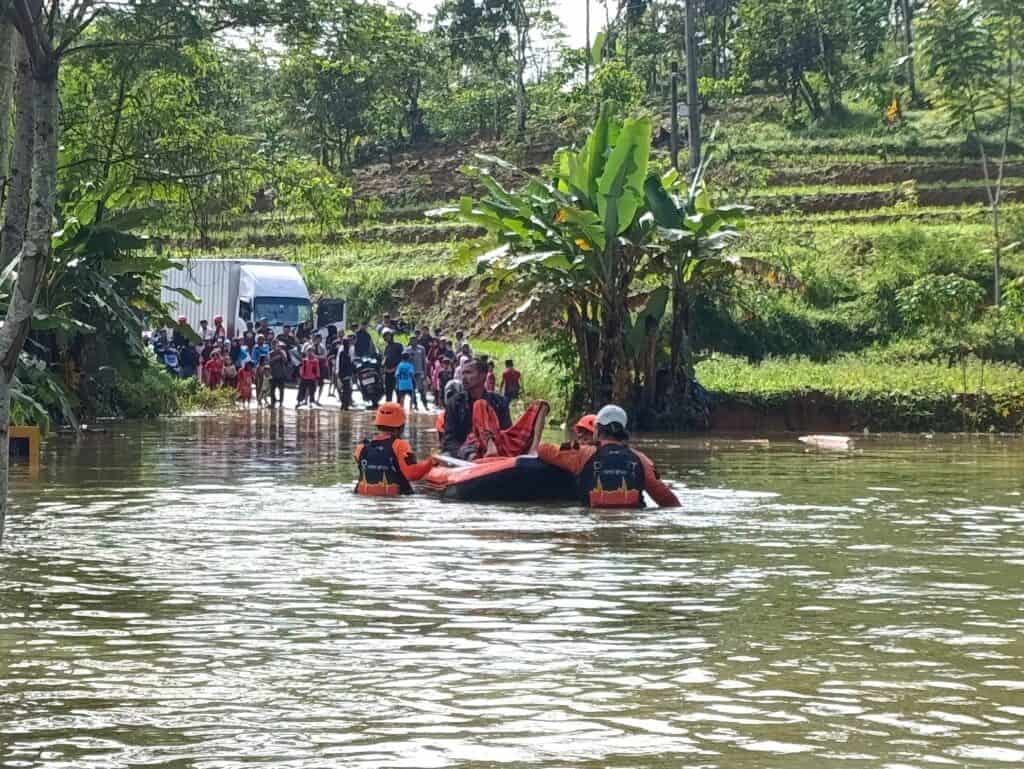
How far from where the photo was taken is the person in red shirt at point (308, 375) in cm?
3881

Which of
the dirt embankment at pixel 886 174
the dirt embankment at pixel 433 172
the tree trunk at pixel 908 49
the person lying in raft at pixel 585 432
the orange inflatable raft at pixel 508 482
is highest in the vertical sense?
the tree trunk at pixel 908 49

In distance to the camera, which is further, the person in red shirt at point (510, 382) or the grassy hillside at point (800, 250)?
the grassy hillside at point (800, 250)

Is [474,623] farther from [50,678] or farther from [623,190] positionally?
[623,190]

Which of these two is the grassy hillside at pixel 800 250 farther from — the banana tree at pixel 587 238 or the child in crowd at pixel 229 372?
the child in crowd at pixel 229 372

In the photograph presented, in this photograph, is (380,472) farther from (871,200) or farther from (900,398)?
(871,200)

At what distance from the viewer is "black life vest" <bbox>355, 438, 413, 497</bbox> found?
18703 millimetres

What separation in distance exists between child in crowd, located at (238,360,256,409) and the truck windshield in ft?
38.5

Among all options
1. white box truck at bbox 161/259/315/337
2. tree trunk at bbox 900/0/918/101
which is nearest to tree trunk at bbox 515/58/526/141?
tree trunk at bbox 900/0/918/101

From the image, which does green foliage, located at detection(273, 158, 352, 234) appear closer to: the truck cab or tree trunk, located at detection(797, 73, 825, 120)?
the truck cab

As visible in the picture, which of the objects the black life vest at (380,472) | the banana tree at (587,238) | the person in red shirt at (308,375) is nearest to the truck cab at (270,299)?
the person in red shirt at (308,375)

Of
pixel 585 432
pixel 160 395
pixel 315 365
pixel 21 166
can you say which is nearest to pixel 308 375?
pixel 315 365

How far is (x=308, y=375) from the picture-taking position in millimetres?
39094

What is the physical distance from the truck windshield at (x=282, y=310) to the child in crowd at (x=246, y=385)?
11.7m

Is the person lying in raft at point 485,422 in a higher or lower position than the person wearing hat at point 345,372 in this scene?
lower
